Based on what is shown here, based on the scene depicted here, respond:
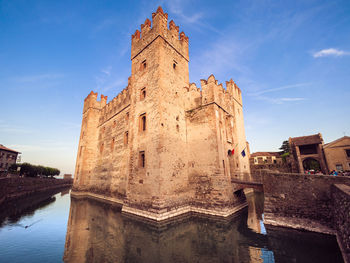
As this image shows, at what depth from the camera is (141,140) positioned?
12.9 metres

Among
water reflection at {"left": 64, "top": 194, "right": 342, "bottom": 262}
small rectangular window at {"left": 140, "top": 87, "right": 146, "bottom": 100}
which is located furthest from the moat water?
small rectangular window at {"left": 140, "top": 87, "right": 146, "bottom": 100}

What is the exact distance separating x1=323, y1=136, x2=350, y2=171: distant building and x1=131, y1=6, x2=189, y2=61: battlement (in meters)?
25.2

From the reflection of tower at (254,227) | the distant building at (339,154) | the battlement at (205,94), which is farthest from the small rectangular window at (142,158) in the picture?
the distant building at (339,154)

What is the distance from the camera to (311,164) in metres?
25.7

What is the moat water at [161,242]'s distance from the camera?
581 cm

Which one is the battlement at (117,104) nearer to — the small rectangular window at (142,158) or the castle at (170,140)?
the castle at (170,140)

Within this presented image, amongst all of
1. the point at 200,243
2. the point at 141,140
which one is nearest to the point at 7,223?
the point at 141,140

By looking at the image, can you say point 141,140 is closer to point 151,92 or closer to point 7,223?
point 151,92

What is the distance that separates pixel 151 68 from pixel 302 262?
1464cm

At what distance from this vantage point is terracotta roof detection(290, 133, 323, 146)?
24.4 m

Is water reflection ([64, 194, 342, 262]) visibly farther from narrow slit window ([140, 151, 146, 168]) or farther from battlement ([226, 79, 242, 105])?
battlement ([226, 79, 242, 105])

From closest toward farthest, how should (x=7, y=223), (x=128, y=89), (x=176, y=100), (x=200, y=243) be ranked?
(x=200, y=243), (x=7, y=223), (x=176, y=100), (x=128, y=89)

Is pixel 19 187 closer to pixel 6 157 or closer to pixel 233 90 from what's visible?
pixel 6 157

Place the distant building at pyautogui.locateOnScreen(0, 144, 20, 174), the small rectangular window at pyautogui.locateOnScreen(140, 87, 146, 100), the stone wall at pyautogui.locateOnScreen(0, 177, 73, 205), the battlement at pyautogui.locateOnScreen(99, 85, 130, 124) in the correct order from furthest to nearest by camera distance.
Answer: the distant building at pyautogui.locateOnScreen(0, 144, 20, 174) < the battlement at pyautogui.locateOnScreen(99, 85, 130, 124) < the stone wall at pyautogui.locateOnScreen(0, 177, 73, 205) < the small rectangular window at pyautogui.locateOnScreen(140, 87, 146, 100)
